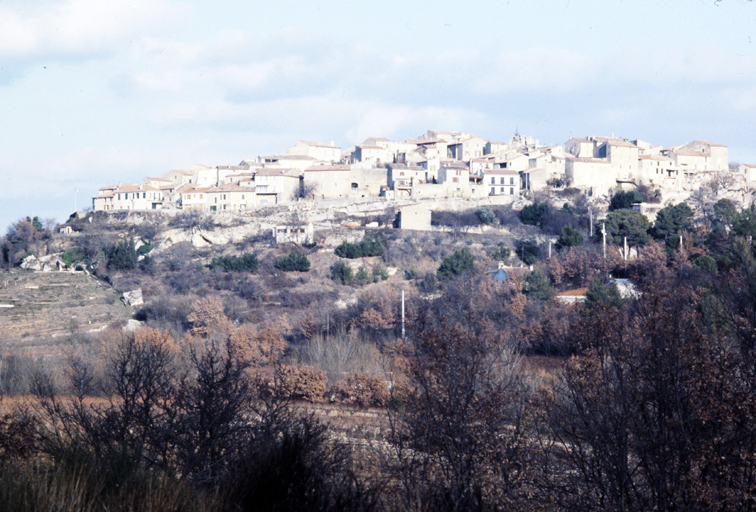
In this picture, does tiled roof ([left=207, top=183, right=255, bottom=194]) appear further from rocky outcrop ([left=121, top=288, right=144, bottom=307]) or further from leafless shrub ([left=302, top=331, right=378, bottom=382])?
leafless shrub ([left=302, top=331, right=378, bottom=382])

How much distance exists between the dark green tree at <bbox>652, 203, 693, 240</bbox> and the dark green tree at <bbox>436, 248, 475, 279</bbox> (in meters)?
12.2

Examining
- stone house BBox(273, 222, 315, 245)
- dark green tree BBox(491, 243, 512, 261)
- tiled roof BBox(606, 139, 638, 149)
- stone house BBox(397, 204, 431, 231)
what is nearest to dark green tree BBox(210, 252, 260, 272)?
stone house BBox(273, 222, 315, 245)

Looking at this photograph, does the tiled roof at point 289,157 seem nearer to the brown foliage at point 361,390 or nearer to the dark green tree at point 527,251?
the dark green tree at point 527,251

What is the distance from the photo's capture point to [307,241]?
4894 centimetres

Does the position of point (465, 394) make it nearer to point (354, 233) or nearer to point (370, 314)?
point (370, 314)

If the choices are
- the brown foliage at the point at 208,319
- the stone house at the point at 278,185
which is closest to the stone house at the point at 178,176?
the stone house at the point at 278,185

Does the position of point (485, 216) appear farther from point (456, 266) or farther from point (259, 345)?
point (259, 345)

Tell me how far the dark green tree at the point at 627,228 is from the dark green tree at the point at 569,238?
1.77 metres

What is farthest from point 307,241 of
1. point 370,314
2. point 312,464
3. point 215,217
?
point 312,464

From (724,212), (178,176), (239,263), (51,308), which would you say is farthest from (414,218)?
(178,176)

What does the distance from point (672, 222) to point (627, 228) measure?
8.87ft

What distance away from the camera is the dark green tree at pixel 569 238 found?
43000 mm

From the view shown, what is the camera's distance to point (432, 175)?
57938 mm

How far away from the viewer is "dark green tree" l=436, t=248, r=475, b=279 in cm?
3862
